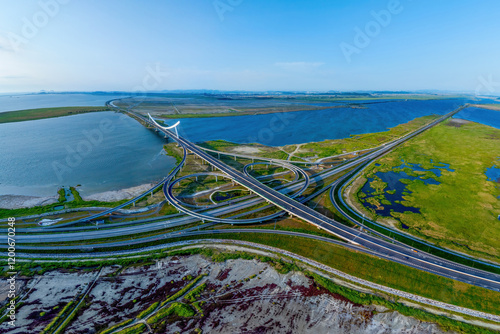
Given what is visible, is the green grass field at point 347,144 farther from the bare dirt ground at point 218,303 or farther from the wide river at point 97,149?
the bare dirt ground at point 218,303

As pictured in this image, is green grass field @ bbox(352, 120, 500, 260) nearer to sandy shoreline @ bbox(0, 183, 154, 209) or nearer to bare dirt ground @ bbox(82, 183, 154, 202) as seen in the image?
bare dirt ground @ bbox(82, 183, 154, 202)

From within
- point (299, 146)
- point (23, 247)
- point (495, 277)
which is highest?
point (299, 146)

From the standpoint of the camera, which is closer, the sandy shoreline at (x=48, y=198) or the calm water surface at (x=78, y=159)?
the sandy shoreline at (x=48, y=198)

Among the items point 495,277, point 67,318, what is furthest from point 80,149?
point 495,277

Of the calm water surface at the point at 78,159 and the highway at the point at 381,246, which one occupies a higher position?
the calm water surface at the point at 78,159

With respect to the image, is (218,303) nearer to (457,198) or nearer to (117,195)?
(117,195)

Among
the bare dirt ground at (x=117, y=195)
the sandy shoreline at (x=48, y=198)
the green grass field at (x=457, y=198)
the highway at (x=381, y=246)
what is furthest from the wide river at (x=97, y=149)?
the green grass field at (x=457, y=198)

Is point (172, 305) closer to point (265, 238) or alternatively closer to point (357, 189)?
point (265, 238)
